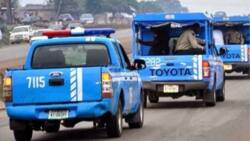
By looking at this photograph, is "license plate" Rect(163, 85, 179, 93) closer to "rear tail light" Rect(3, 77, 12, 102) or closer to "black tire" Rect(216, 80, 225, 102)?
"black tire" Rect(216, 80, 225, 102)

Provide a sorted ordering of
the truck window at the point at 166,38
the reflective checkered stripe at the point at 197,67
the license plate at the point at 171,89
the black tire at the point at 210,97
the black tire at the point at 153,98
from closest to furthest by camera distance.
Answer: the reflective checkered stripe at the point at 197,67, the license plate at the point at 171,89, the black tire at the point at 210,97, the truck window at the point at 166,38, the black tire at the point at 153,98

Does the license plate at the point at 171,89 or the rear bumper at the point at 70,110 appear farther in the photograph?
the license plate at the point at 171,89

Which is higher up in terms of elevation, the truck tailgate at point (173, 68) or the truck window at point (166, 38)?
the truck window at point (166, 38)

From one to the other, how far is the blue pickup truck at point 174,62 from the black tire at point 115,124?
7.32 metres

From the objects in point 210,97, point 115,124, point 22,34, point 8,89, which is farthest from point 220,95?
point 22,34

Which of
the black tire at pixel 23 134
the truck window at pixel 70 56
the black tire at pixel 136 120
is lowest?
the black tire at pixel 136 120

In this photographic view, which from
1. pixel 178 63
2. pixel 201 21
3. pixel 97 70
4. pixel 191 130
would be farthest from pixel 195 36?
pixel 97 70

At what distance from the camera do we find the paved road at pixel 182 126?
1537 centimetres

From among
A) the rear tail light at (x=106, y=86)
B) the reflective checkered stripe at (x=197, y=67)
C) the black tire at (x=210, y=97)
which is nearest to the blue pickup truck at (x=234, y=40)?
the black tire at (x=210, y=97)

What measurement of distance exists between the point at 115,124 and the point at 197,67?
7.73 meters

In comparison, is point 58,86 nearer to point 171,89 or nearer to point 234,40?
point 171,89

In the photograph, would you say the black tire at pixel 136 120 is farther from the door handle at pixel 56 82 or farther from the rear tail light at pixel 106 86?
the door handle at pixel 56 82

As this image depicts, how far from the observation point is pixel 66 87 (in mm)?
14391

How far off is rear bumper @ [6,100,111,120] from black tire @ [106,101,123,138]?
408mm
